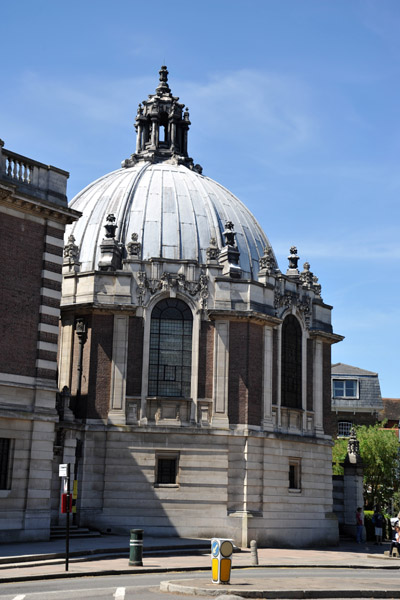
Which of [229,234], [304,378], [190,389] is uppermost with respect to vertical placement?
[229,234]

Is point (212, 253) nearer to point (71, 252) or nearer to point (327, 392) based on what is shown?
A: point (71, 252)

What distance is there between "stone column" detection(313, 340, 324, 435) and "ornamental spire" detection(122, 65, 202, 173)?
14375 mm

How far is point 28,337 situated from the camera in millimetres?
31172

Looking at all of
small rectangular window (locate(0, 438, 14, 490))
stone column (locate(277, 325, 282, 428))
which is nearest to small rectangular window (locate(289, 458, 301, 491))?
stone column (locate(277, 325, 282, 428))

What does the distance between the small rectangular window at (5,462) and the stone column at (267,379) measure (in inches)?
552

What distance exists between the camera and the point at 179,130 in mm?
52312

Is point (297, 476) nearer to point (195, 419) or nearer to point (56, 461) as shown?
point (195, 419)

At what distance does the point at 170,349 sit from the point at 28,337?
33.8ft

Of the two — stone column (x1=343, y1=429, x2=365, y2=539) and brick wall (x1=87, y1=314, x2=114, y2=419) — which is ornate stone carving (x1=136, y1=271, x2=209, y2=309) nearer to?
brick wall (x1=87, y1=314, x2=114, y2=419)

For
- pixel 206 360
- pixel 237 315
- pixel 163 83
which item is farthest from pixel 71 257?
pixel 163 83

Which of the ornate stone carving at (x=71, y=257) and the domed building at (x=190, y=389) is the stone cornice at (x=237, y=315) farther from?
the ornate stone carving at (x=71, y=257)

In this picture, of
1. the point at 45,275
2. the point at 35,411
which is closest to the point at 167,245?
the point at 45,275

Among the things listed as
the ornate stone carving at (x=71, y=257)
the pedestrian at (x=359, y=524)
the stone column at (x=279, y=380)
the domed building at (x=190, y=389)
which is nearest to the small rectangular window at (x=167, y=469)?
the domed building at (x=190, y=389)

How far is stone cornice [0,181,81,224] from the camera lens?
100 feet
